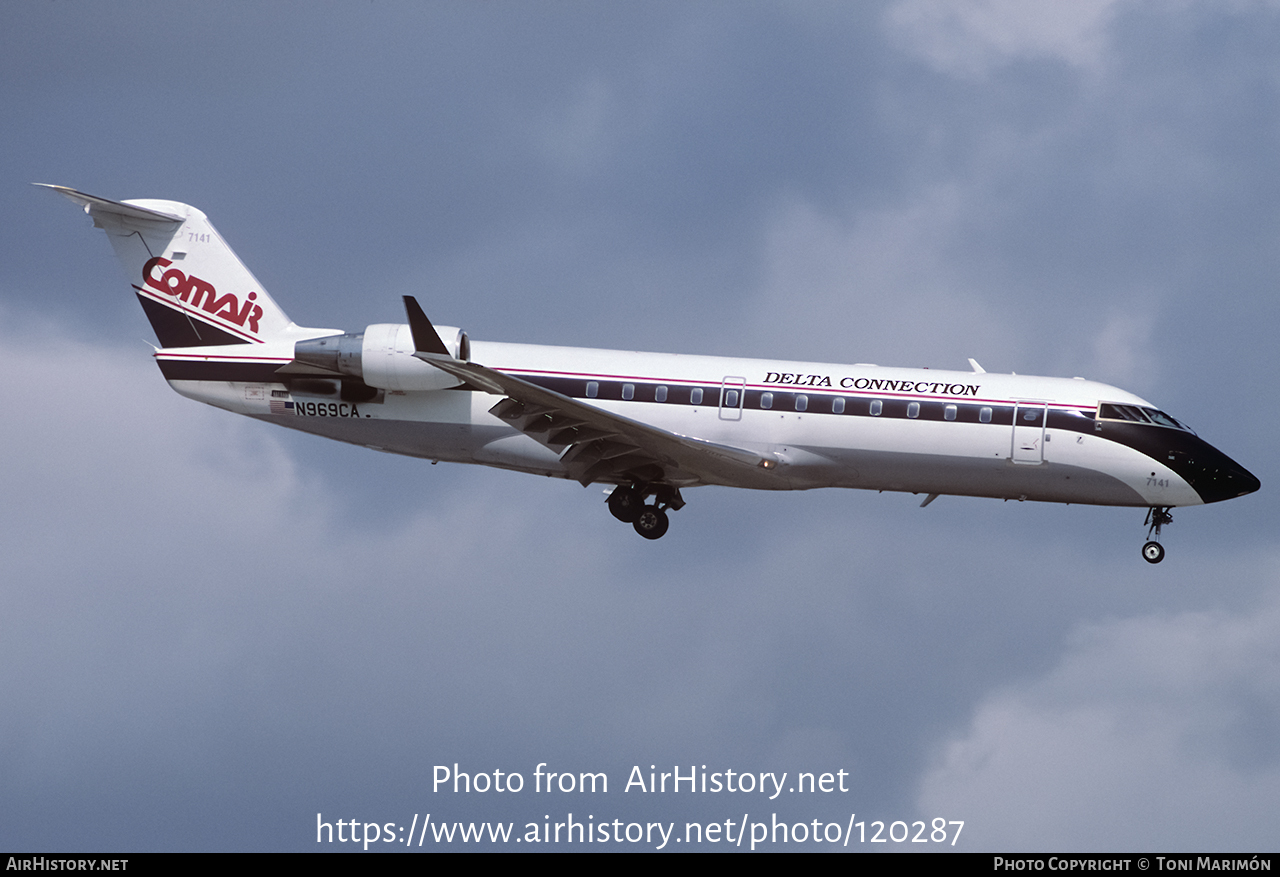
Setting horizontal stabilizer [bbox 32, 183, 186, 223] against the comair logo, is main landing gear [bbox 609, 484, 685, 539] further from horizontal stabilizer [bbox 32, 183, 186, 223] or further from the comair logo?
horizontal stabilizer [bbox 32, 183, 186, 223]

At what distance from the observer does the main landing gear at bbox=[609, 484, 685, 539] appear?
3362 cm

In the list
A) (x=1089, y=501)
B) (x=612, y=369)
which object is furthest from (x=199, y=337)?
(x=1089, y=501)

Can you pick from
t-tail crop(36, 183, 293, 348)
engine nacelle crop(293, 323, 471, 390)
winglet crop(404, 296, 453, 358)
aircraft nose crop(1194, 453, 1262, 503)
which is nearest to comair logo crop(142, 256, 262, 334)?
t-tail crop(36, 183, 293, 348)

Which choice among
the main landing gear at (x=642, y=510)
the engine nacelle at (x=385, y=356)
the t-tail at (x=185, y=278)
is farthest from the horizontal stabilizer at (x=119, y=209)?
the main landing gear at (x=642, y=510)

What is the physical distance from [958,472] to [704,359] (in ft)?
19.3

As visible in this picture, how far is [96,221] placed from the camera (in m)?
35.0

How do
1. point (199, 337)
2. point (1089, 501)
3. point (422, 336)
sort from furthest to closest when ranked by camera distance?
point (199, 337) → point (1089, 501) → point (422, 336)

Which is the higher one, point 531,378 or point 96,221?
point 96,221

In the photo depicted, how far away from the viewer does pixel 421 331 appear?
3028 cm

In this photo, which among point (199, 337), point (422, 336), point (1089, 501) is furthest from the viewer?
point (199, 337)

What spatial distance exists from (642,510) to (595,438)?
2.56 m

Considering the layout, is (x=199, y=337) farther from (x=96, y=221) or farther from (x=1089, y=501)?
(x=1089, y=501)

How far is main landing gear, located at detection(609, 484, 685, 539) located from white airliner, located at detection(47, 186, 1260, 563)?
38 millimetres

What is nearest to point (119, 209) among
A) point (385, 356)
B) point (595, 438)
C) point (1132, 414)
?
point (385, 356)
